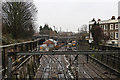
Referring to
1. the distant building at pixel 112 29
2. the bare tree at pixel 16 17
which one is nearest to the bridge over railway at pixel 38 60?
the bare tree at pixel 16 17

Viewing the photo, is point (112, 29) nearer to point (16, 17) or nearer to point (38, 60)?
point (16, 17)

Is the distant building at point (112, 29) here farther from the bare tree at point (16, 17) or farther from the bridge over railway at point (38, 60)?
the bridge over railway at point (38, 60)

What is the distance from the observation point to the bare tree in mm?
15859

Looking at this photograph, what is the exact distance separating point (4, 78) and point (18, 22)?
42.2 ft

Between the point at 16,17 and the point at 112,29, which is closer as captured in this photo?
the point at 16,17

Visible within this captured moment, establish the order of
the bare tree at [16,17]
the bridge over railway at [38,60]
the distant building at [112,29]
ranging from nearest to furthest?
the bridge over railway at [38,60], the bare tree at [16,17], the distant building at [112,29]

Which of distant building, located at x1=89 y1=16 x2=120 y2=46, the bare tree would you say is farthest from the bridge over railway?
distant building, located at x1=89 y1=16 x2=120 y2=46

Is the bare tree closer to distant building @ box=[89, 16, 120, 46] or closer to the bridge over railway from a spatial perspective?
the bridge over railway

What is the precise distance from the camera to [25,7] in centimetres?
1845

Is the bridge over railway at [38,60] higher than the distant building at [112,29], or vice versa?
the distant building at [112,29]

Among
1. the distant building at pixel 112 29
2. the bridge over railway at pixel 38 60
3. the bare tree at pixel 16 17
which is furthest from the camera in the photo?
the distant building at pixel 112 29

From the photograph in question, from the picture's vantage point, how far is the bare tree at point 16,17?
52.0ft

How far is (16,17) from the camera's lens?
16.6 m

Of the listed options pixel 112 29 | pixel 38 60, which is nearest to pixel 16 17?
pixel 38 60
